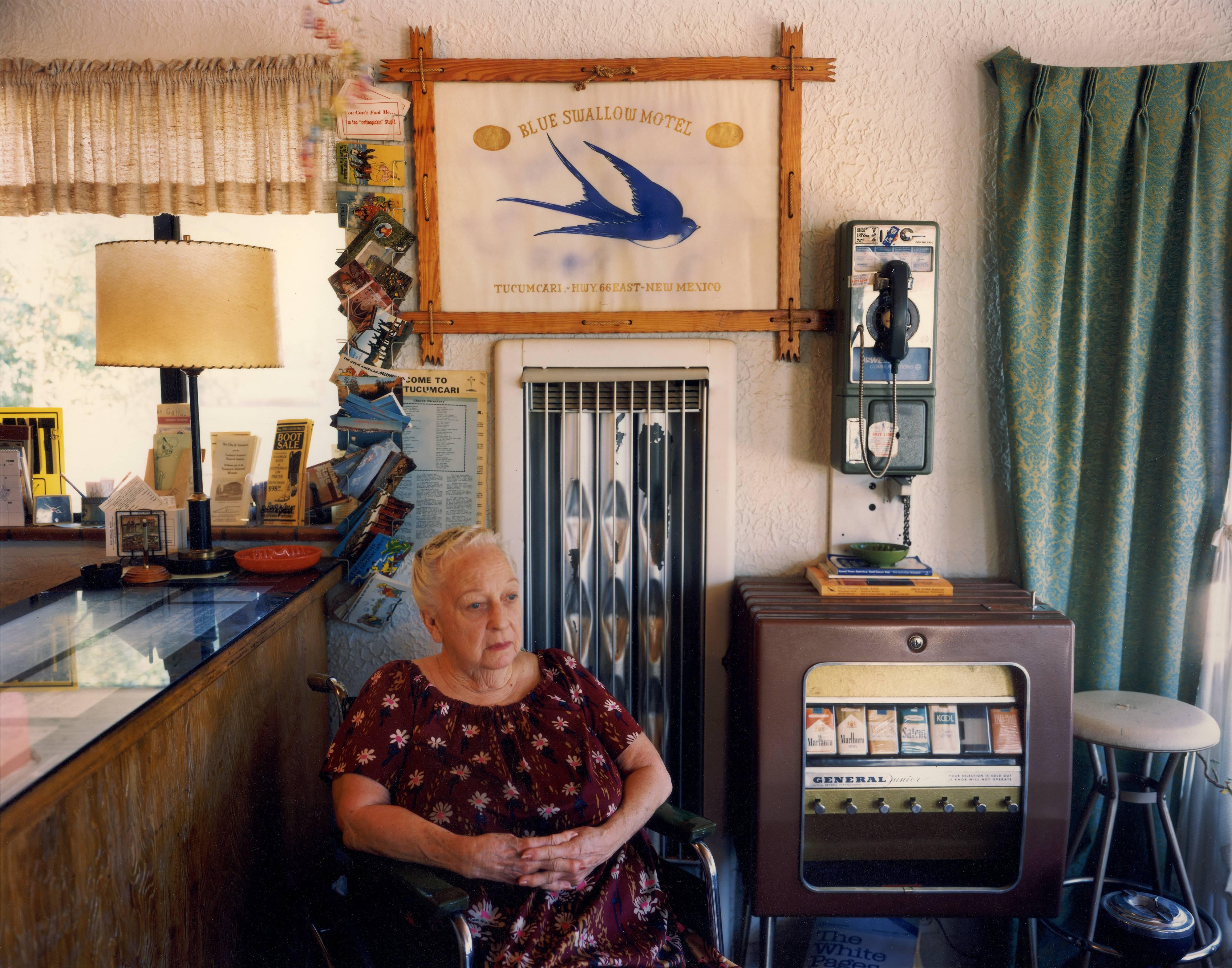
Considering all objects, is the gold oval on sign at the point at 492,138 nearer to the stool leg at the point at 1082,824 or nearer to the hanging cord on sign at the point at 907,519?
the hanging cord on sign at the point at 907,519

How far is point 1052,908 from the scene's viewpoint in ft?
6.81

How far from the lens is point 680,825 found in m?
1.75

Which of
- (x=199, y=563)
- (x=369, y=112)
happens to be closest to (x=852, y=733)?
(x=199, y=563)

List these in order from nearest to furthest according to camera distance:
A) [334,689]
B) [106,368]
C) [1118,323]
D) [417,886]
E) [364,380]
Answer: [417,886], [334,689], [1118,323], [364,380], [106,368]

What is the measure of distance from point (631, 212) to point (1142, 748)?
5.82ft

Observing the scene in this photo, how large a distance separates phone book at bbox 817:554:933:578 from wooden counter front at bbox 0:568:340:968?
1.31 meters

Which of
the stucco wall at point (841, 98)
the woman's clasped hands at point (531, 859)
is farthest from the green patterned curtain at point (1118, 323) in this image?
the woman's clasped hands at point (531, 859)

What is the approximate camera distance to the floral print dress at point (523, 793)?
1.63 m

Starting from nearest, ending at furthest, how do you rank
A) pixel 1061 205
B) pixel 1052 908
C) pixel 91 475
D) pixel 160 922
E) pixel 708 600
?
pixel 160 922, pixel 1052 908, pixel 1061 205, pixel 708 600, pixel 91 475

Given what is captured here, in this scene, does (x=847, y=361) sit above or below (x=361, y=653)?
above

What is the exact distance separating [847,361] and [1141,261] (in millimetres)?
783

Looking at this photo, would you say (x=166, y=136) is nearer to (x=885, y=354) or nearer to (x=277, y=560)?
(x=277, y=560)

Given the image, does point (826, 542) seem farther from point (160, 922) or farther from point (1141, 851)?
point (160, 922)

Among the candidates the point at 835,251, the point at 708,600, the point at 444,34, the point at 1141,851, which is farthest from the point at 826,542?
the point at 444,34
